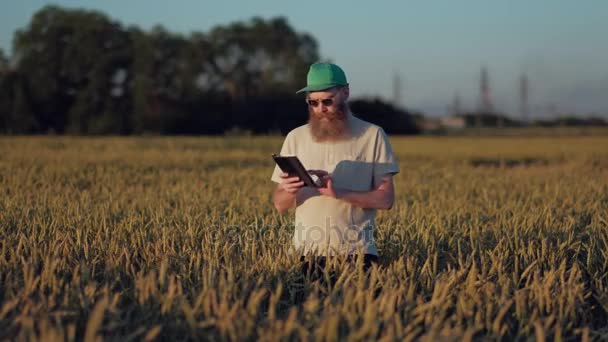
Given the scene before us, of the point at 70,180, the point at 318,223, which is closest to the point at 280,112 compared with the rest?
the point at 70,180

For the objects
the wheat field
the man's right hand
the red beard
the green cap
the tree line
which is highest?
the tree line

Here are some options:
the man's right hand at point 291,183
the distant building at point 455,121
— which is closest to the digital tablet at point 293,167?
the man's right hand at point 291,183

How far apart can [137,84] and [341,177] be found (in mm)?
42500

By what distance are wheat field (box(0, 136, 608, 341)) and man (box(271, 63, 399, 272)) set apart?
0.19m

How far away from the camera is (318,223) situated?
3.59 meters

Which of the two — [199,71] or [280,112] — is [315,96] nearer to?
[280,112]

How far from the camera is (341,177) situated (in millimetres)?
3588

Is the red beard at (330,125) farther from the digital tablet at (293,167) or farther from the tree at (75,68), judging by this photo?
the tree at (75,68)

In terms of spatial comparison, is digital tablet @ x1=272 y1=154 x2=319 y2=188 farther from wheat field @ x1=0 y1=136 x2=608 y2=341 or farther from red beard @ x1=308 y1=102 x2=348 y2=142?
wheat field @ x1=0 y1=136 x2=608 y2=341

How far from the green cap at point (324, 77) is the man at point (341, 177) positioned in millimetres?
29

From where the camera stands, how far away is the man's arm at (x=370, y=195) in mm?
3410

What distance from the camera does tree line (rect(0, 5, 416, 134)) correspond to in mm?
42406

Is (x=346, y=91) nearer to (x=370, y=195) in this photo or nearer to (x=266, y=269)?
(x=370, y=195)

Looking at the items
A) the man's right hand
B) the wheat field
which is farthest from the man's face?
the wheat field
